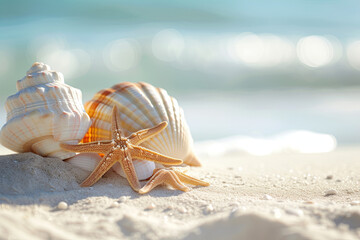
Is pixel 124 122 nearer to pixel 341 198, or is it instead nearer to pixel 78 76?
pixel 341 198

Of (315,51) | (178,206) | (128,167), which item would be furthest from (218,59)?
(178,206)

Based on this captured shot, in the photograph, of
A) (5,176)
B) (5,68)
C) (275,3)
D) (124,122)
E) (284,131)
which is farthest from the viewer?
(275,3)

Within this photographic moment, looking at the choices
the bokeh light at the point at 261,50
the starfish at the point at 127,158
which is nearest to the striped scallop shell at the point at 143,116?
the starfish at the point at 127,158

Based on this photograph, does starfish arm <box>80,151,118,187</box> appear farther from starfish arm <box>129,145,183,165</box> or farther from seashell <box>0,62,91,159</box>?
seashell <box>0,62,91,159</box>

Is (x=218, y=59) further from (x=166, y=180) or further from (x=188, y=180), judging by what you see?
(x=166, y=180)

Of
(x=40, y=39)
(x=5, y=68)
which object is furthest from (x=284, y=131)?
(x=40, y=39)

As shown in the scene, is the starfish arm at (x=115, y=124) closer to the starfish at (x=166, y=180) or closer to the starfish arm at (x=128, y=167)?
the starfish arm at (x=128, y=167)
